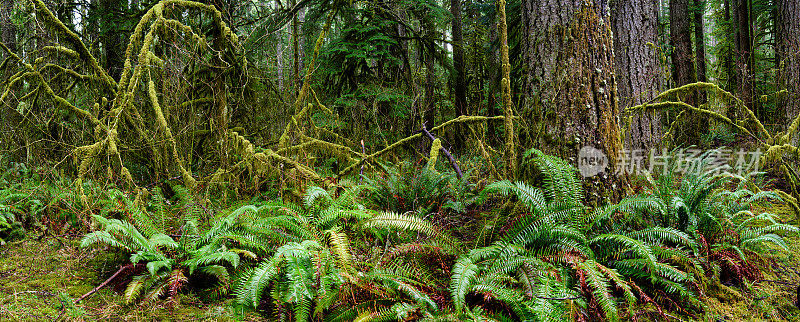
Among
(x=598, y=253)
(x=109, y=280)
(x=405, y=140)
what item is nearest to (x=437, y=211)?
(x=405, y=140)

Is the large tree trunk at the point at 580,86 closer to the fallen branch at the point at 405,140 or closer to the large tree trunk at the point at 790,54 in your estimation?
the fallen branch at the point at 405,140

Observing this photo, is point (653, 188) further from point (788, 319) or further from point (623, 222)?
point (788, 319)

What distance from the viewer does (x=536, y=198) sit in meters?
3.31

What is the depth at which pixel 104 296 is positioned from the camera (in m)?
2.92

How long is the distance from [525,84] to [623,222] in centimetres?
140

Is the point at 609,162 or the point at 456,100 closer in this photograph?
the point at 609,162

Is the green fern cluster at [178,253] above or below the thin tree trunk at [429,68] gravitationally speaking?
below

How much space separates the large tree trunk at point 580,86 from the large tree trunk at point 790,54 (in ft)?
17.1

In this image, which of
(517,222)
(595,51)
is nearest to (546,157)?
(517,222)

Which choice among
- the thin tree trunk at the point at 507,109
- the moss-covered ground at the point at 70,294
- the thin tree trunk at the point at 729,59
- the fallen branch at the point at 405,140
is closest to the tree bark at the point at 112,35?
the moss-covered ground at the point at 70,294

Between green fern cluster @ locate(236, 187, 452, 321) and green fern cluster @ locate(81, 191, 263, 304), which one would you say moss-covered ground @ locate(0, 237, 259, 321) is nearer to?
green fern cluster @ locate(81, 191, 263, 304)

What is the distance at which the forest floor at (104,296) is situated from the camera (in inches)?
105

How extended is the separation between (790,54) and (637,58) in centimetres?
330

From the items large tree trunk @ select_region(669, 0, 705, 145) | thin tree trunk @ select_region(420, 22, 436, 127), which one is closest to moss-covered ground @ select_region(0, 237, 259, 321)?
thin tree trunk @ select_region(420, 22, 436, 127)
